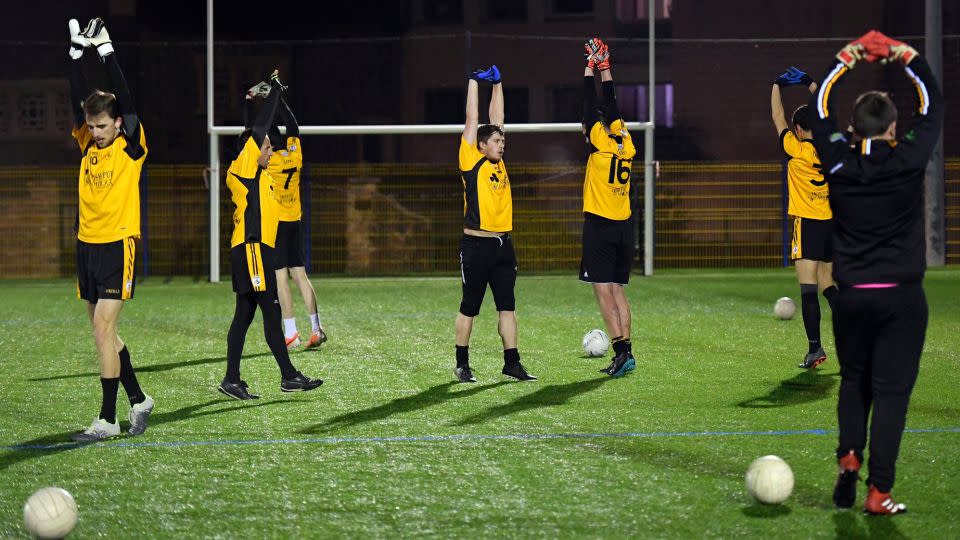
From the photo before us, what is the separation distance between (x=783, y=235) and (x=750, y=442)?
17.0m

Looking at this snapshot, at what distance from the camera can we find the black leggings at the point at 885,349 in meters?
5.42

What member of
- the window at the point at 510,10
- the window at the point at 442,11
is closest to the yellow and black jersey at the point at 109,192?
the window at the point at 510,10

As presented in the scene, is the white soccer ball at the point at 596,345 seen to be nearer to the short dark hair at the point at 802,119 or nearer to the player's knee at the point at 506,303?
the player's knee at the point at 506,303

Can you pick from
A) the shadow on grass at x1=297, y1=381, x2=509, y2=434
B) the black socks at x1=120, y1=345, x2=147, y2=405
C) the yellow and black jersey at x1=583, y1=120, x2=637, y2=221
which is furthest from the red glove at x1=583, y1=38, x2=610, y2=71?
the black socks at x1=120, y1=345, x2=147, y2=405

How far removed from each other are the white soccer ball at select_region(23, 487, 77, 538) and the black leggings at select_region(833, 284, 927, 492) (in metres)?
3.37

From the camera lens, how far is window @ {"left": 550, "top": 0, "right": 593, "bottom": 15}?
28.4 metres

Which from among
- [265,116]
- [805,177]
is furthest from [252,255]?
[805,177]

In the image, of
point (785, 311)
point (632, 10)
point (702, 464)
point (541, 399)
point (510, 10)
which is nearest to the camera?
point (702, 464)

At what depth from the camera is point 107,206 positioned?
24.3ft

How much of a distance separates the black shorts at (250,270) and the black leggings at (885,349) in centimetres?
468

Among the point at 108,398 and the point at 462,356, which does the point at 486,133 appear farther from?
the point at 108,398

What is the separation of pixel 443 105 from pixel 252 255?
1851 centimetres

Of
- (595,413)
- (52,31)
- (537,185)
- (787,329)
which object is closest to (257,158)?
(595,413)

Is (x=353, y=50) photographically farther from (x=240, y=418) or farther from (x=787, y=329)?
(x=240, y=418)
